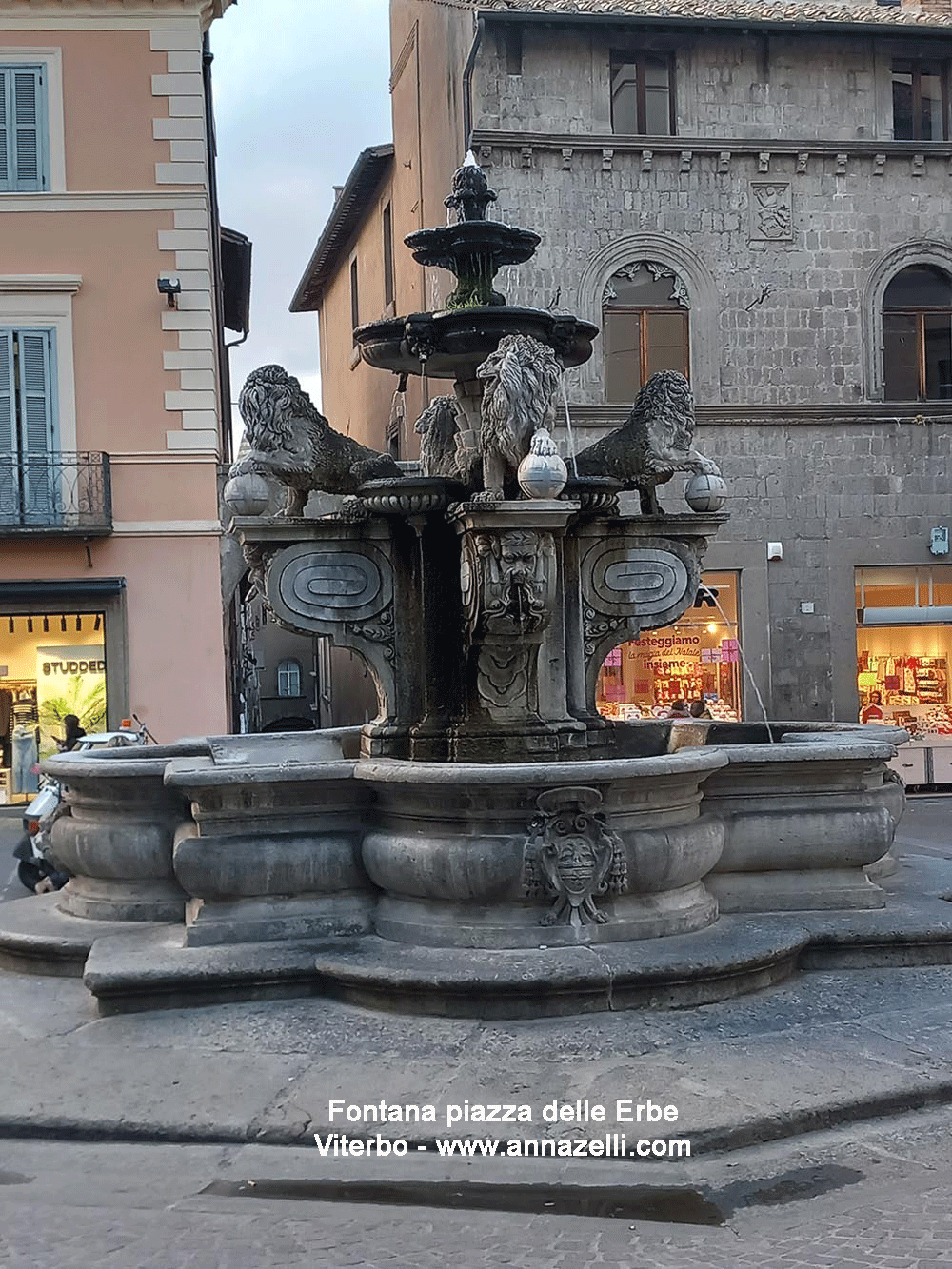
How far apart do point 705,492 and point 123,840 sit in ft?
12.1

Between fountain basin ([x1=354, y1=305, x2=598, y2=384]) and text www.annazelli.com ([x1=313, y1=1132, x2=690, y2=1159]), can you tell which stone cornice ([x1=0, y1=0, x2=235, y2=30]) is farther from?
text www.annazelli.com ([x1=313, y1=1132, x2=690, y2=1159])

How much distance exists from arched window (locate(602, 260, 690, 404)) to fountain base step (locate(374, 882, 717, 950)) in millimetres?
15363

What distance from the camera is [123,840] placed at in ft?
23.7

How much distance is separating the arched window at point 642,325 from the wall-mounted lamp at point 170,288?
623 cm

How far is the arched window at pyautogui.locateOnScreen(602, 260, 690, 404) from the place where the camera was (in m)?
21.2

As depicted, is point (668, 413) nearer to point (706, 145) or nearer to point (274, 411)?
point (274, 411)

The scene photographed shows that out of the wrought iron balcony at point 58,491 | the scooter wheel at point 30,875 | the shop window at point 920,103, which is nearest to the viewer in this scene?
the scooter wheel at point 30,875

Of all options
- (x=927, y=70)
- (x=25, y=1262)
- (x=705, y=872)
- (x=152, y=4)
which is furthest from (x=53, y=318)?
(x=25, y=1262)

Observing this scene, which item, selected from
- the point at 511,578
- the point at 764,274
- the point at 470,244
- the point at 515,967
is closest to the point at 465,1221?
the point at 515,967

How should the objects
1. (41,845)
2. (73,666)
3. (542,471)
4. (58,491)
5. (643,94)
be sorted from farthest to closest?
(643,94) < (73,666) < (58,491) < (41,845) < (542,471)

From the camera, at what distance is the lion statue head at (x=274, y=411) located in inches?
305

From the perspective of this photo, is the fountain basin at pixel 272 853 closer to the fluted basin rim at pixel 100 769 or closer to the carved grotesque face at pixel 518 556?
the fluted basin rim at pixel 100 769

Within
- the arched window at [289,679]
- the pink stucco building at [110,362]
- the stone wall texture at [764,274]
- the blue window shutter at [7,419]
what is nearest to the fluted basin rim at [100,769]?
the pink stucco building at [110,362]

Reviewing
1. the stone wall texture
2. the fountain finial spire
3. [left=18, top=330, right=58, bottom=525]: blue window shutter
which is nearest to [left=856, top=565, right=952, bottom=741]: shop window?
the stone wall texture
